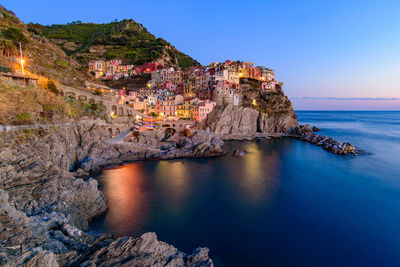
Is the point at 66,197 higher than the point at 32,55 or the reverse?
the reverse

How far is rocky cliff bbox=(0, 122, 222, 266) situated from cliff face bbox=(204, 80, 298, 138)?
21.9 metres

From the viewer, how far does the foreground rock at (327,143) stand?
27.7 meters

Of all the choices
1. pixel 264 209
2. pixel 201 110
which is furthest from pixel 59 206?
pixel 201 110

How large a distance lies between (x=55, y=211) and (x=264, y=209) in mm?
12009

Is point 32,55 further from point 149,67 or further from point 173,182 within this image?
point 149,67

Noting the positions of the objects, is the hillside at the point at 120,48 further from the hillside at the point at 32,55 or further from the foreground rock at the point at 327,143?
the foreground rock at the point at 327,143

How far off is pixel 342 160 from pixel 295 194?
1359 centimetres

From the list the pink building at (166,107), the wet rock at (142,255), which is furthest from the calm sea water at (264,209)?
the pink building at (166,107)

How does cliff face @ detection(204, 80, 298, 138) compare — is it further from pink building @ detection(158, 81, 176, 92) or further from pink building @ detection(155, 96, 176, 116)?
pink building @ detection(158, 81, 176, 92)

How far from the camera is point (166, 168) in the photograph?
2097 centimetres

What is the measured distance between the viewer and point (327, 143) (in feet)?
103

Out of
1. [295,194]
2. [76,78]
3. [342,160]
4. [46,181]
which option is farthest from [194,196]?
[76,78]

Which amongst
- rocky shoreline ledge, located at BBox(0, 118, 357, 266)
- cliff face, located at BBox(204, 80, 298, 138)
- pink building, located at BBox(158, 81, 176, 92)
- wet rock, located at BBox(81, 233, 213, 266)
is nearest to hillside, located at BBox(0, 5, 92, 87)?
rocky shoreline ledge, located at BBox(0, 118, 357, 266)

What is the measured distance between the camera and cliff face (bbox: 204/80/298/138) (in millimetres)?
35500
